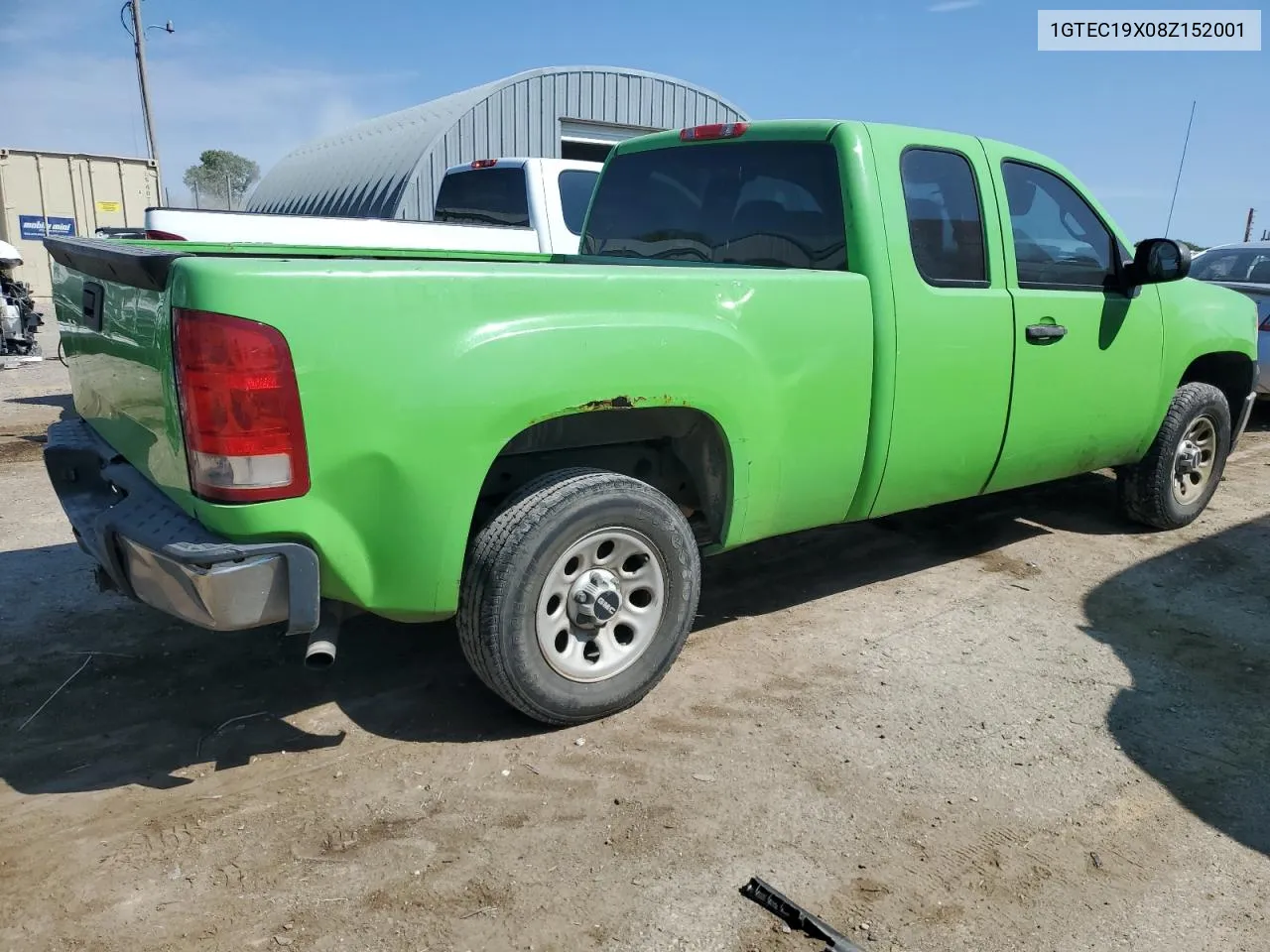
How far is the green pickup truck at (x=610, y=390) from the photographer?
2531 millimetres

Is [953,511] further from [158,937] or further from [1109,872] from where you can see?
[158,937]

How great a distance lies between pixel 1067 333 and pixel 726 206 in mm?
1586

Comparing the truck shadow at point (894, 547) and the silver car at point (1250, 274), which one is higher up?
the silver car at point (1250, 274)

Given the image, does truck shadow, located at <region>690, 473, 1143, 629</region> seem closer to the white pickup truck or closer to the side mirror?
the side mirror

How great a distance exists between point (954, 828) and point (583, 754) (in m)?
1.10

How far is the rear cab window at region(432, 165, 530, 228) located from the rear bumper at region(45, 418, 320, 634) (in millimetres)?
5958

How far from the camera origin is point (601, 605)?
10.3 feet

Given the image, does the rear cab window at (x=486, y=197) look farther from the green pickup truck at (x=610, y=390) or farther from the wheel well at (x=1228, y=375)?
the wheel well at (x=1228, y=375)

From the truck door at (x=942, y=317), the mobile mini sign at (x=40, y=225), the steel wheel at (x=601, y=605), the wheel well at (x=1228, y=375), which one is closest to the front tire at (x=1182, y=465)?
the wheel well at (x=1228, y=375)

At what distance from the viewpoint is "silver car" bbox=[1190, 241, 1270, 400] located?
7.81 m

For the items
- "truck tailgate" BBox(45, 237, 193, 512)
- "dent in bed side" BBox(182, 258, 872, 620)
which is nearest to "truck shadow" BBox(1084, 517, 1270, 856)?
"dent in bed side" BBox(182, 258, 872, 620)

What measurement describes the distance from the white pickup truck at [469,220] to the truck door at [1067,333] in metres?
4.01

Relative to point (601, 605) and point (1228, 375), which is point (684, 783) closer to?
point (601, 605)

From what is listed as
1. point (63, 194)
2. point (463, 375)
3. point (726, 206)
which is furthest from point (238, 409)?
point (63, 194)
